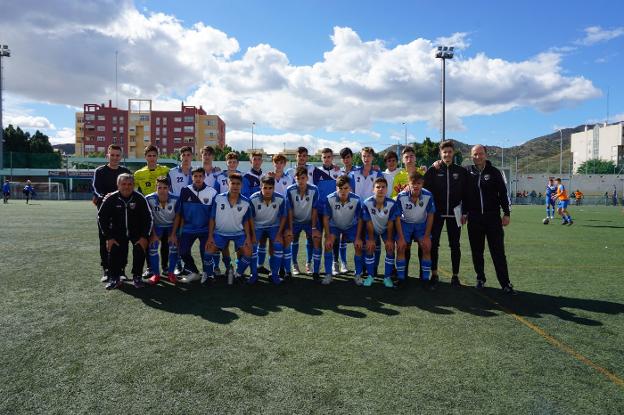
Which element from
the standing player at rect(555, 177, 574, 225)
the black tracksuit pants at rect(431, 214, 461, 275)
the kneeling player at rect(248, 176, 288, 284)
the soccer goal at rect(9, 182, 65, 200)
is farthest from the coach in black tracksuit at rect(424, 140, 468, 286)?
the soccer goal at rect(9, 182, 65, 200)

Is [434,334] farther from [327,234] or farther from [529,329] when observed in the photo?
[327,234]

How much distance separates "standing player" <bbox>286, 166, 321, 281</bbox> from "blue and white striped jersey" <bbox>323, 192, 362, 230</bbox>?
22cm

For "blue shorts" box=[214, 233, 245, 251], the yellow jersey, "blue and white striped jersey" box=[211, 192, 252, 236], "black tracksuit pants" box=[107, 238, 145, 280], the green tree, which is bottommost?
"black tracksuit pants" box=[107, 238, 145, 280]

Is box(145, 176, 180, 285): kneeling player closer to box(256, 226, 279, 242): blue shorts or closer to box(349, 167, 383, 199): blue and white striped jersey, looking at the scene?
box(256, 226, 279, 242): blue shorts

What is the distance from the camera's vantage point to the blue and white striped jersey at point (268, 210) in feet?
19.4

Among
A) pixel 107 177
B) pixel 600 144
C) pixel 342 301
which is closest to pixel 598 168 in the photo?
pixel 600 144

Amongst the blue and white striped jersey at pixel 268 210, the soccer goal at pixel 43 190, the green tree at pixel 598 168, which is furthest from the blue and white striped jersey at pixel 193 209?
the green tree at pixel 598 168

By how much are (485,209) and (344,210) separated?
1.88m

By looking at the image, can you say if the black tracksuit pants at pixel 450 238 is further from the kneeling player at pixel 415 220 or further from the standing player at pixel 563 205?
the standing player at pixel 563 205

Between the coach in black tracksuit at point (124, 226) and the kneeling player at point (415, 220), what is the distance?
135 inches

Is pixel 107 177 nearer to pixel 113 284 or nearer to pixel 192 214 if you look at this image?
pixel 192 214

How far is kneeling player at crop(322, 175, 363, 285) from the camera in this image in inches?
225

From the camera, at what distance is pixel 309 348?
11.0ft

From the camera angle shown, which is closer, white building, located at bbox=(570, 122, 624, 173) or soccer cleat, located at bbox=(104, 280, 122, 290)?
soccer cleat, located at bbox=(104, 280, 122, 290)
